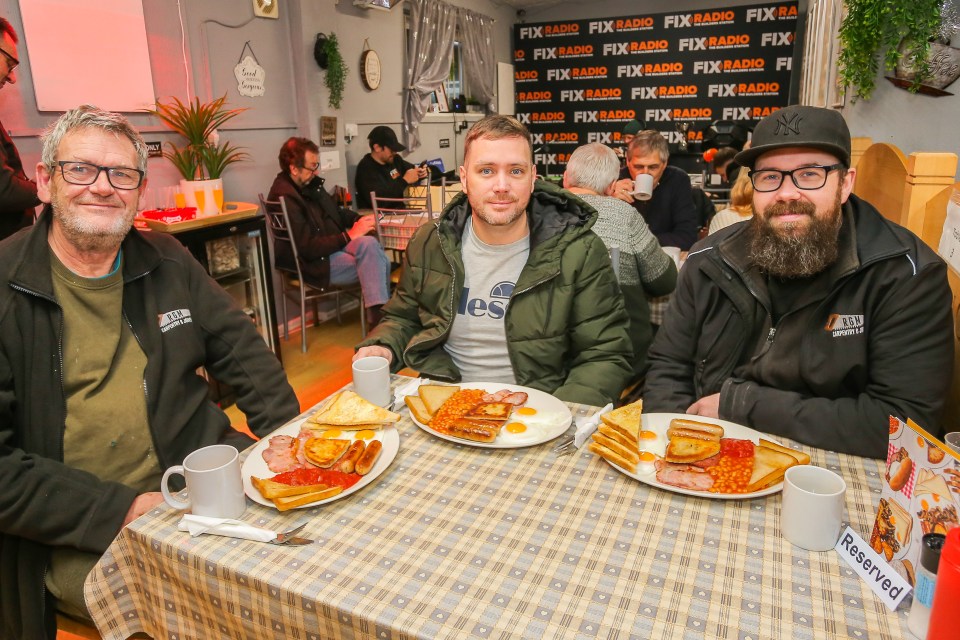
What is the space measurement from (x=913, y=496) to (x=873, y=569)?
13 centimetres

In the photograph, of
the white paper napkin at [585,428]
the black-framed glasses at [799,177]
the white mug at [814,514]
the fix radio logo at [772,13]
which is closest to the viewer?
the white mug at [814,514]

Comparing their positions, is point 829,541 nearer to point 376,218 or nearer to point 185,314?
point 185,314

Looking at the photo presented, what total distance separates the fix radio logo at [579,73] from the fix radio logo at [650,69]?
23cm

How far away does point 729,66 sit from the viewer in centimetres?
867

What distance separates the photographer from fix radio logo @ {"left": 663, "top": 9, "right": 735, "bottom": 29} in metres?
8.55

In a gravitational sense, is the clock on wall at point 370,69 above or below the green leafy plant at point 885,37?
above

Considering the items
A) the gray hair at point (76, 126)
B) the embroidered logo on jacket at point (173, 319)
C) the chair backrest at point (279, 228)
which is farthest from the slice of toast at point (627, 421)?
the chair backrest at point (279, 228)

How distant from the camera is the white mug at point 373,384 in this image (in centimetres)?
154

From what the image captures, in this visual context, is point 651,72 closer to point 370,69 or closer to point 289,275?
point 370,69

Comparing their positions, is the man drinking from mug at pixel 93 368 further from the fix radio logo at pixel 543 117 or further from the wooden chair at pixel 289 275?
the fix radio logo at pixel 543 117

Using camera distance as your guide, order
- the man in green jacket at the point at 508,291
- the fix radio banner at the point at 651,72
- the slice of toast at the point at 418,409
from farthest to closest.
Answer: the fix radio banner at the point at 651,72
the man in green jacket at the point at 508,291
the slice of toast at the point at 418,409

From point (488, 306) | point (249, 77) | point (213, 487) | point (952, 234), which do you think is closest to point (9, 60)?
point (249, 77)

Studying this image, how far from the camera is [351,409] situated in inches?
57.3

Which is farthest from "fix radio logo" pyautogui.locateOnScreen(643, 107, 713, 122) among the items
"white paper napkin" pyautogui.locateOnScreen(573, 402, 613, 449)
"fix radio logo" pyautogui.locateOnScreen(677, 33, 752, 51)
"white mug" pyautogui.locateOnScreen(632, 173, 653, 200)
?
"white paper napkin" pyautogui.locateOnScreen(573, 402, 613, 449)
